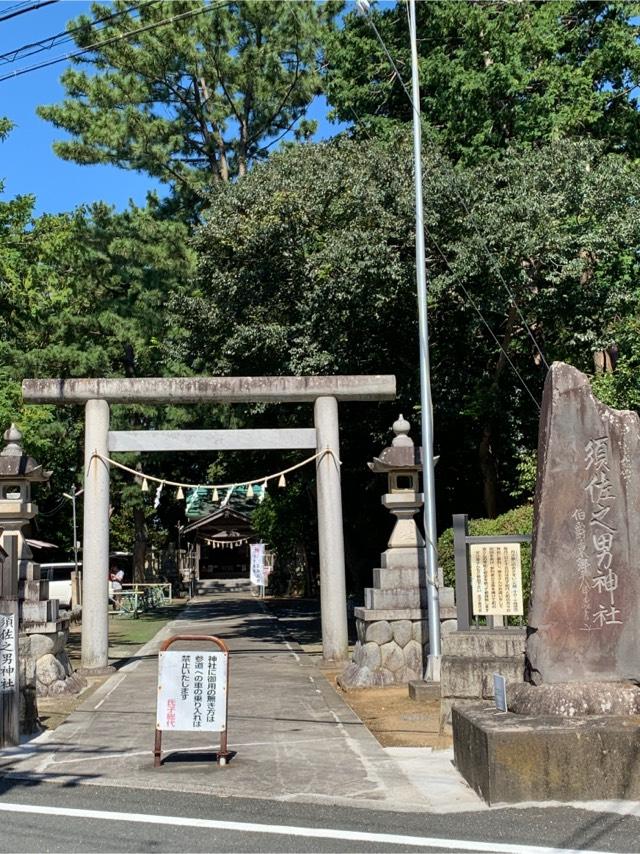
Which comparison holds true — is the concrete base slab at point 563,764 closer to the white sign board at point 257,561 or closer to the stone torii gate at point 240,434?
the stone torii gate at point 240,434

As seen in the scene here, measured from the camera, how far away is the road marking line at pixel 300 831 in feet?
18.0

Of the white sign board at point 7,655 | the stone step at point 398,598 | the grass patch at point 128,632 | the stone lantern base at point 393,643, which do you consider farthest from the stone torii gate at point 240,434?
the white sign board at point 7,655

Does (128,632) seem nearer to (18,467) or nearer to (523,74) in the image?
(18,467)

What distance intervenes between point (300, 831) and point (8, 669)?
3939 mm

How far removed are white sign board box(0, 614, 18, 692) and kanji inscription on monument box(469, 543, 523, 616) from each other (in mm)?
5270

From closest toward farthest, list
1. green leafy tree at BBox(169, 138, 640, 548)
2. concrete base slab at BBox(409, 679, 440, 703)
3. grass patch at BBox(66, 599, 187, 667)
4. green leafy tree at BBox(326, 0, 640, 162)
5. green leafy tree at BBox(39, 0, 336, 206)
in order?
concrete base slab at BBox(409, 679, 440, 703) < green leafy tree at BBox(169, 138, 640, 548) < grass patch at BBox(66, 599, 187, 667) < green leafy tree at BBox(326, 0, 640, 162) < green leafy tree at BBox(39, 0, 336, 206)

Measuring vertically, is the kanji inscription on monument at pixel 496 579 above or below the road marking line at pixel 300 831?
above

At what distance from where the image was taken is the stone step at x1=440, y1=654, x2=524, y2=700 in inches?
367

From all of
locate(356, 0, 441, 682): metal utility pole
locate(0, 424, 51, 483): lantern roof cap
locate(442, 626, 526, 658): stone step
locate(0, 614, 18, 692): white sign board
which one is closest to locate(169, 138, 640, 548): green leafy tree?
locate(356, 0, 441, 682): metal utility pole

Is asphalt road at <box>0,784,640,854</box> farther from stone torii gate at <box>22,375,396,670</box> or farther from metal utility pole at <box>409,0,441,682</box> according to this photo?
stone torii gate at <box>22,375,396,670</box>

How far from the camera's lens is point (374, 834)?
589 cm

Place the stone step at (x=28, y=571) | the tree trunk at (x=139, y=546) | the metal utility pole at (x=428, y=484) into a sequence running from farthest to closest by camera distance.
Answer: the tree trunk at (x=139, y=546)
the stone step at (x=28, y=571)
the metal utility pole at (x=428, y=484)

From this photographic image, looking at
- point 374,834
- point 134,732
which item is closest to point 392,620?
point 134,732

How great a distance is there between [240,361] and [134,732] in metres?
12.8
